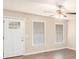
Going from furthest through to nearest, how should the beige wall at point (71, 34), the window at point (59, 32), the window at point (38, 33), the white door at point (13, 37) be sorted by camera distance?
the beige wall at point (71, 34) < the window at point (59, 32) < the window at point (38, 33) < the white door at point (13, 37)

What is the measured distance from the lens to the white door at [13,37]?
18.4 feet

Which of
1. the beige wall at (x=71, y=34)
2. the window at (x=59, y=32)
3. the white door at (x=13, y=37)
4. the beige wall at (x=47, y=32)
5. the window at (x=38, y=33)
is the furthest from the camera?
the beige wall at (x=71, y=34)

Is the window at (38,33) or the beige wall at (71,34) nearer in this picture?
the window at (38,33)

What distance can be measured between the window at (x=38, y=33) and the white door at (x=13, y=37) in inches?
32.2

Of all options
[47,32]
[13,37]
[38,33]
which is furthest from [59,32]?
[13,37]

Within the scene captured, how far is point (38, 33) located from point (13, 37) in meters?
1.75

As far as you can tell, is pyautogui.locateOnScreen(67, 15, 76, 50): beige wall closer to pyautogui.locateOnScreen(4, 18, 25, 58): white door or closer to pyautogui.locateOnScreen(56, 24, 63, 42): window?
pyautogui.locateOnScreen(56, 24, 63, 42): window

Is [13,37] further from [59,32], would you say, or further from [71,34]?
[71,34]

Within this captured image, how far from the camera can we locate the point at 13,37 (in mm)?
5879

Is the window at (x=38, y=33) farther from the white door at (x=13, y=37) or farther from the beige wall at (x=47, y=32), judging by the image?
the white door at (x=13, y=37)

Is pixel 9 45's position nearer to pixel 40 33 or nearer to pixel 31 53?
pixel 31 53

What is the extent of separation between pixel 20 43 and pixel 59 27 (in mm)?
3567

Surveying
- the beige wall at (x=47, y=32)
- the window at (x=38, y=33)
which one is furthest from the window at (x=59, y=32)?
the window at (x=38, y=33)

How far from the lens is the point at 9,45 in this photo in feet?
18.8
